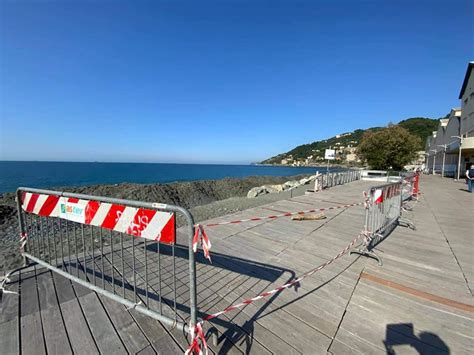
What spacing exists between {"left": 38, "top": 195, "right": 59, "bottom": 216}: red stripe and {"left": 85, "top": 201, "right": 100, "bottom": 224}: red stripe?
0.85 meters

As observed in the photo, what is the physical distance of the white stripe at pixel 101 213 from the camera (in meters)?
2.55

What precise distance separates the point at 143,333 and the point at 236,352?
108 cm

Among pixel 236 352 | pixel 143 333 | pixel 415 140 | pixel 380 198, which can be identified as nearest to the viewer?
pixel 236 352

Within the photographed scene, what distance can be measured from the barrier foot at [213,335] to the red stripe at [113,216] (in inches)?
66.5

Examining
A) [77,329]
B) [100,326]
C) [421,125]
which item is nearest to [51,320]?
[77,329]

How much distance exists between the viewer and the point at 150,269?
3.75m

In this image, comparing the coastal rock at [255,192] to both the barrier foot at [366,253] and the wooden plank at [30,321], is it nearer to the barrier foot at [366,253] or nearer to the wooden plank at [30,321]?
the barrier foot at [366,253]

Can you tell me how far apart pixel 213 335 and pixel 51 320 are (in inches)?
81.4

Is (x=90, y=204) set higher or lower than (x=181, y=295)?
higher

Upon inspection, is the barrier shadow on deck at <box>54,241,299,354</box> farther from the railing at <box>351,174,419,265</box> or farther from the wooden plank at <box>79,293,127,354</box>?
the railing at <box>351,174,419,265</box>

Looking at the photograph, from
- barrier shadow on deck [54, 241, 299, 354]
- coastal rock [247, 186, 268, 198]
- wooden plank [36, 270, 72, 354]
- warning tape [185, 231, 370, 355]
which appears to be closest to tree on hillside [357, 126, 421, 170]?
coastal rock [247, 186, 268, 198]

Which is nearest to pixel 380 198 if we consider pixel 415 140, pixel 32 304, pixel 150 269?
pixel 150 269

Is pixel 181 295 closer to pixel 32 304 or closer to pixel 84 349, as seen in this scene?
pixel 84 349

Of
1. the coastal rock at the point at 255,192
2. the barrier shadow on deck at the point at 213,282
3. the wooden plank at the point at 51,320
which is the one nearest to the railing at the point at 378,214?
the barrier shadow on deck at the point at 213,282
